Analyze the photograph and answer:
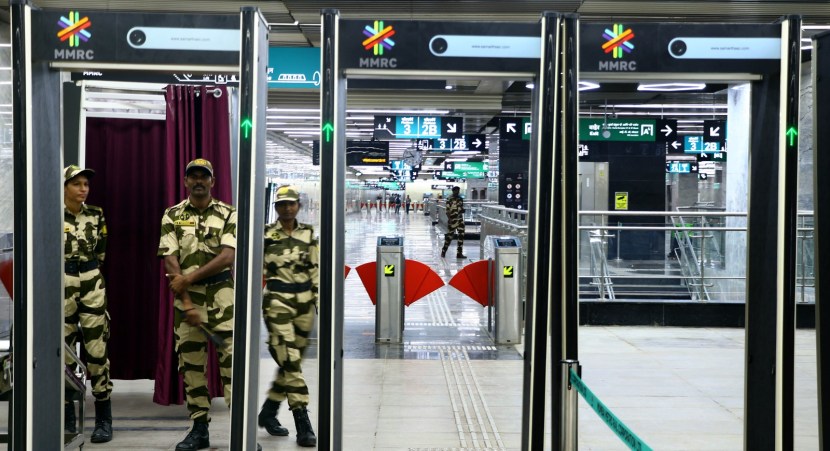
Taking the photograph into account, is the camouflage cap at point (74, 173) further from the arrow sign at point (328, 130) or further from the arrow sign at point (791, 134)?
the arrow sign at point (791, 134)

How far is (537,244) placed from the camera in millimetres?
3773

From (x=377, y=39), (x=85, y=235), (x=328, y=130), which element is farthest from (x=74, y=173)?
(x=377, y=39)

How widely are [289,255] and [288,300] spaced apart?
27cm

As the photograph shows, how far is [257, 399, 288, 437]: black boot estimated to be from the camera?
5.46 m

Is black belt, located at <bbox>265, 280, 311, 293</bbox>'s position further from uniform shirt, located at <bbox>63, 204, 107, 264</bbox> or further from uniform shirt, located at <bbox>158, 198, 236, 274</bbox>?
uniform shirt, located at <bbox>63, 204, 107, 264</bbox>

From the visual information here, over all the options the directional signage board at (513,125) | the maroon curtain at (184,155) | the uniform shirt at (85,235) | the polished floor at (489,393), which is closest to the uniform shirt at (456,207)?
the directional signage board at (513,125)

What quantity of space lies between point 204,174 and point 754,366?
3.15 meters

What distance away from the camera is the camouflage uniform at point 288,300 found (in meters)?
5.22

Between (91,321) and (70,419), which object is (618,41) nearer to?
(91,321)

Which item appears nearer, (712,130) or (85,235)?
(85,235)

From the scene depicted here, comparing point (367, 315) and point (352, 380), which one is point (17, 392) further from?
point (367, 315)

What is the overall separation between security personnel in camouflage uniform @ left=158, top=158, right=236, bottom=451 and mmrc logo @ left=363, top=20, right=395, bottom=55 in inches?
67.4

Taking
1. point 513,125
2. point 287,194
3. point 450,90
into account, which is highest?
point 450,90

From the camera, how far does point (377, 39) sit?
3.67 metres
